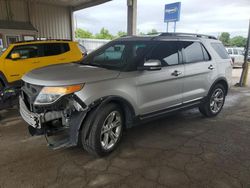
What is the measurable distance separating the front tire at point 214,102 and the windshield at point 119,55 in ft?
6.85

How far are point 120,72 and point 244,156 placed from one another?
2331 millimetres

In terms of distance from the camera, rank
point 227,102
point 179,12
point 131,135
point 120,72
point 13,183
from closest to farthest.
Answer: point 13,183
point 120,72
point 131,135
point 227,102
point 179,12

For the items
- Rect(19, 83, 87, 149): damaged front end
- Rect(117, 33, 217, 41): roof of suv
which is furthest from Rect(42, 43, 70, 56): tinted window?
Rect(19, 83, 87, 149): damaged front end

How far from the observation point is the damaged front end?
2.71 meters

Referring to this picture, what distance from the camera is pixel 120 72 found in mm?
3145

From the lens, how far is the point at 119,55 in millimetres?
3775

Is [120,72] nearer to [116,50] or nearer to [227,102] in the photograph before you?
[116,50]

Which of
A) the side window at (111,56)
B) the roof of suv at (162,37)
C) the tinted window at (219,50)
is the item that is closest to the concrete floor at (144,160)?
the side window at (111,56)

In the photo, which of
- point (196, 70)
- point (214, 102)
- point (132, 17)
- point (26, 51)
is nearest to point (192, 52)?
point (196, 70)

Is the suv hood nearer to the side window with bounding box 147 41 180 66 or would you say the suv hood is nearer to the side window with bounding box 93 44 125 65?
the side window with bounding box 93 44 125 65

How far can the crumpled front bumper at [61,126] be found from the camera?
2717 mm

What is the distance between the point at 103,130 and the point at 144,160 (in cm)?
75

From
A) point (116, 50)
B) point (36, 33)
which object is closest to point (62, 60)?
point (116, 50)

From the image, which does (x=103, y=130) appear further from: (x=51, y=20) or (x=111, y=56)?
(x=51, y=20)
